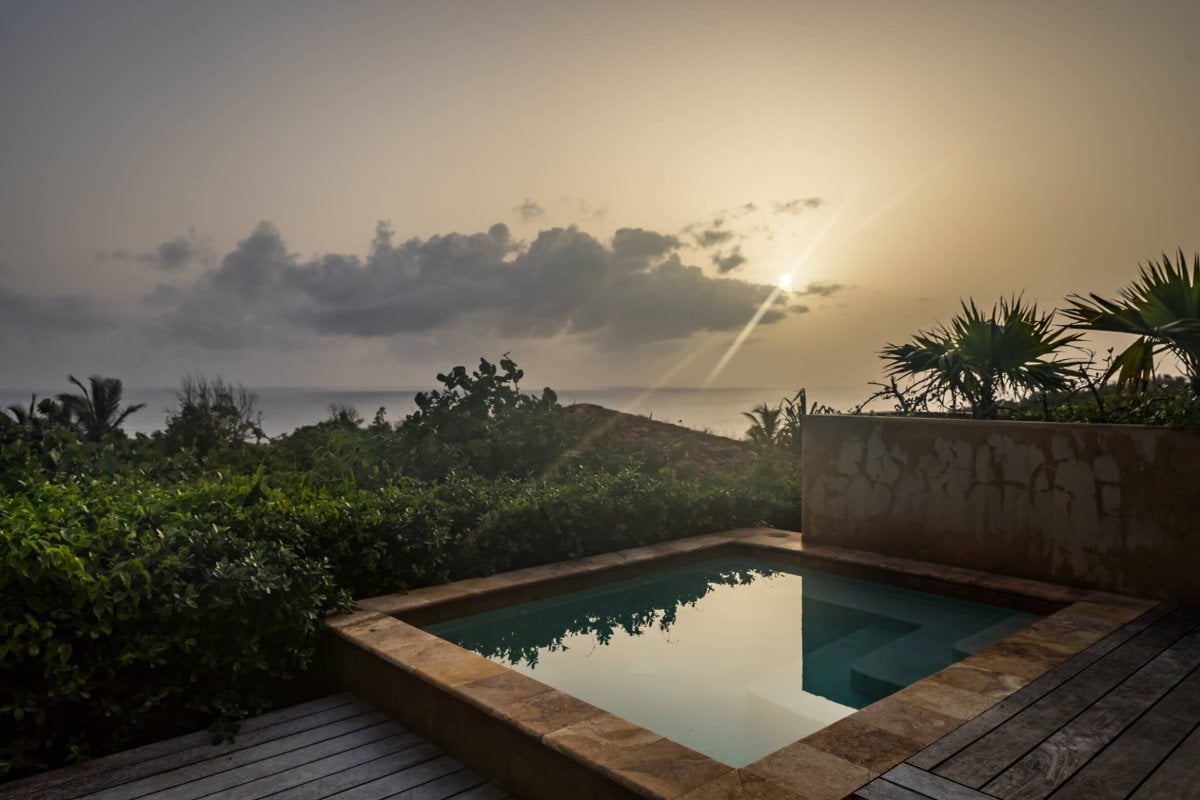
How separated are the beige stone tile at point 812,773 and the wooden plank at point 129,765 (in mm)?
1804

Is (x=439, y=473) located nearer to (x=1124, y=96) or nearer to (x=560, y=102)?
(x=560, y=102)

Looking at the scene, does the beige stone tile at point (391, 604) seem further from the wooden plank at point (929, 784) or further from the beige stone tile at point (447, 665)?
the wooden plank at point (929, 784)

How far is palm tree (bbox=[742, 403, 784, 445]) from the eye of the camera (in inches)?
453

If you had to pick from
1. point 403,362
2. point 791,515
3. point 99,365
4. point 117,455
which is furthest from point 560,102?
point 99,365

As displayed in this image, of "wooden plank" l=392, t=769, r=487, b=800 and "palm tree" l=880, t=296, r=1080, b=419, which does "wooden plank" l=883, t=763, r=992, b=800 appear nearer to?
"wooden plank" l=392, t=769, r=487, b=800

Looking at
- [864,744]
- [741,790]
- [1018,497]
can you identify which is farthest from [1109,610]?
[741,790]

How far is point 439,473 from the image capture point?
24.9 feet

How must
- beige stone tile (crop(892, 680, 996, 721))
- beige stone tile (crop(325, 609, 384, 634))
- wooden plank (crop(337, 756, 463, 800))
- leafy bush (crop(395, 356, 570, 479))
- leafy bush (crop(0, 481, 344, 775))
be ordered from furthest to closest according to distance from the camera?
leafy bush (crop(395, 356, 570, 479)), beige stone tile (crop(325, 609, 384, 634)), leafy bush (crop(0, 481, 344, 775)), beige stone tile (crop(892, 680, 996, 721)), wooden plank (crop(337, 756, 463, 800))

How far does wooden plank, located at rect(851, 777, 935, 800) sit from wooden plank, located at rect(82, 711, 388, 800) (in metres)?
1.89

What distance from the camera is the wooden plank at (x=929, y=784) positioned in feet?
6.77

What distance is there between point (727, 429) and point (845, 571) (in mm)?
7759

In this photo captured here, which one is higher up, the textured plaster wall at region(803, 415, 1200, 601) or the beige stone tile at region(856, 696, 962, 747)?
the textured plaster wall at region(803, 415, 1200, 601)

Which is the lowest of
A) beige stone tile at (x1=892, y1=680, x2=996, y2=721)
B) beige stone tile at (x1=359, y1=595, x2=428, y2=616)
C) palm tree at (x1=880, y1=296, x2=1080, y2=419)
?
beige stone tile at (x1=892, y1=680, x2=996, y2=721)

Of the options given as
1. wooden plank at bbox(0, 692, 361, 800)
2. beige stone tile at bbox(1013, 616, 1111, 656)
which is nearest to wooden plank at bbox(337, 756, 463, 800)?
wooden plank at bbox(0, 692, 361, 800)
